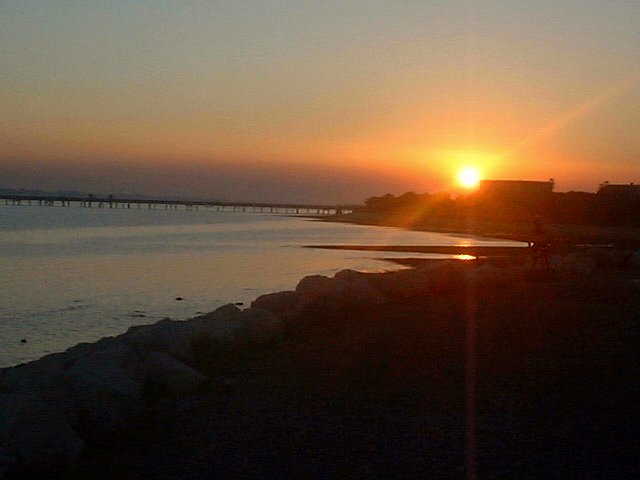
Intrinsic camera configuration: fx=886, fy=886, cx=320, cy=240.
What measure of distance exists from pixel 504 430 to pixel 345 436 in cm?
148

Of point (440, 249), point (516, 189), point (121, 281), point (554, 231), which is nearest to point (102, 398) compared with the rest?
point (121, 281)

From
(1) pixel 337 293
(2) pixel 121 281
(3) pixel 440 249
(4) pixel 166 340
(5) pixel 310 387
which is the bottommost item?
(2) pixel 121 281

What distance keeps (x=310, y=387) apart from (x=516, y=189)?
10797 centimetres

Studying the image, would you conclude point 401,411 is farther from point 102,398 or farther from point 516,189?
point 516,189

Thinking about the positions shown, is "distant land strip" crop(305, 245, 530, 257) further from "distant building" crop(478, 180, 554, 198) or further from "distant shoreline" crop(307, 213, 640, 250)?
"distant building" crop(478, 180, 554, 198)

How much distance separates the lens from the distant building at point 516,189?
109956 millimetres

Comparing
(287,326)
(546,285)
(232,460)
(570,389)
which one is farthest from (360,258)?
(232,460)

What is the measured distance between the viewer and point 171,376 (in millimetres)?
10227

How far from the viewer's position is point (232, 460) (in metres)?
7.31

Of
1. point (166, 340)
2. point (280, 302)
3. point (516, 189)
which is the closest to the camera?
point (166, 340)

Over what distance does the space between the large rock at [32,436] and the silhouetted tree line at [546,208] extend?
7622 cm

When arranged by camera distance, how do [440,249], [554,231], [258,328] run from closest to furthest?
[258,328] < [440,249] < [554,231]

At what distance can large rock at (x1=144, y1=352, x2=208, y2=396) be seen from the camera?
10.1m

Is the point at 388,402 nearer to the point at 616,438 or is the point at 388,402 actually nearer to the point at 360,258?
the point at 616,438
